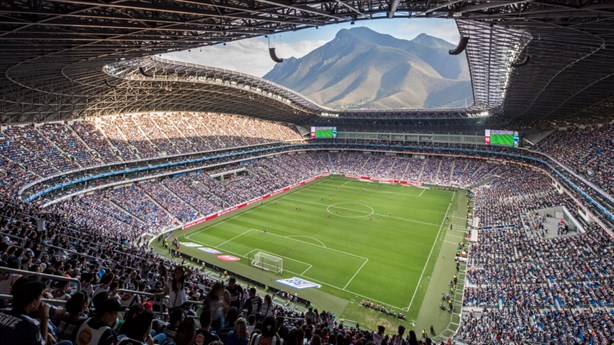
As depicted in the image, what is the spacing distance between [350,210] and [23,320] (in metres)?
48.9

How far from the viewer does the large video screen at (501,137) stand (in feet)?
205

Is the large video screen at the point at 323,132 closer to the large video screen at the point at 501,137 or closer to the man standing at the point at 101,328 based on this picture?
the large video screen at the point at 501,137

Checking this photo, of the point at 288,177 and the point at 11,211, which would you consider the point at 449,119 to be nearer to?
the point at 288,177

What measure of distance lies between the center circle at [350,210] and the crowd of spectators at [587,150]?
25.6 metres

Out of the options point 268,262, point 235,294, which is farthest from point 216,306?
point 268,262

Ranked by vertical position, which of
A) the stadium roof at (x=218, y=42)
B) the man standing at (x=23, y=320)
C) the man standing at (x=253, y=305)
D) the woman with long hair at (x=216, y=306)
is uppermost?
the stadium roof at (x=218, y=42)

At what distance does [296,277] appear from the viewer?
30234mm

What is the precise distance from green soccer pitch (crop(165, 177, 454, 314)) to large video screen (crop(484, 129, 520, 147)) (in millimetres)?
15940

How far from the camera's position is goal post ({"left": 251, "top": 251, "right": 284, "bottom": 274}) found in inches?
1235

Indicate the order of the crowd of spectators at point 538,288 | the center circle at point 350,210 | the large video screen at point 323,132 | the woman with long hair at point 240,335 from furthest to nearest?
the large video screen at point 323,132, the center circle at point 350,210, the crowd of spectators at point 538,288, the woman with long hair at point 240,335

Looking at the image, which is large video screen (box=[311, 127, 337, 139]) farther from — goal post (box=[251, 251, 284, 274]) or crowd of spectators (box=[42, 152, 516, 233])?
goal post (box=[251, 251, 284, 274])

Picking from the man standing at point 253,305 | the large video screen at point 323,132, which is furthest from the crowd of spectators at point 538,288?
the large video screen at point 323,132

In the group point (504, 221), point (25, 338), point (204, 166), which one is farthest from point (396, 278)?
point (204, 166)

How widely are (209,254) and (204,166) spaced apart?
27.8 m
